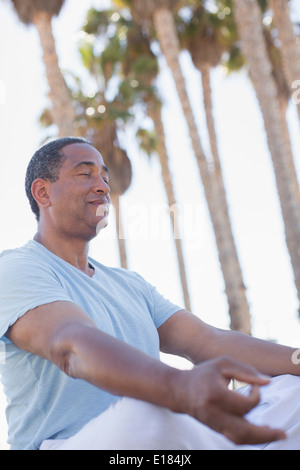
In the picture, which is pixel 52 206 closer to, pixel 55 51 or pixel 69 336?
pixel 69 336

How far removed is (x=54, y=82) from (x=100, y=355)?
33.4 feet

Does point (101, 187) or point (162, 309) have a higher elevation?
point (101, 187)

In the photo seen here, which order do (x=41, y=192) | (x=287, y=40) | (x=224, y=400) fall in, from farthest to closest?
(x=287, y=40) < (x=41, y=192) < (x=224, y=400)

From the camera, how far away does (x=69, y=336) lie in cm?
163

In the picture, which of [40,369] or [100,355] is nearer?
[100,355]

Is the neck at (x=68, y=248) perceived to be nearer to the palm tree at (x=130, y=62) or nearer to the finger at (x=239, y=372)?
the finger at (x=239, y=372)

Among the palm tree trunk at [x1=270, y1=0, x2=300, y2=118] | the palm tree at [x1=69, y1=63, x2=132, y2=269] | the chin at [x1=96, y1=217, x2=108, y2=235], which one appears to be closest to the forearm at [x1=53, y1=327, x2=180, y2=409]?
the chin at [x1=96, y1=217, x2=108, y2=235]

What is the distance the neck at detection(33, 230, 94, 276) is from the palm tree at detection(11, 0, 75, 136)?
25.9 feet

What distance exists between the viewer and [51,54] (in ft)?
37.3

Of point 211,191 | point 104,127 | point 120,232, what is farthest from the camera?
point 120,232

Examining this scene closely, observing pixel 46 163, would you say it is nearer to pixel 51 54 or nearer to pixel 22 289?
pixel 22 289

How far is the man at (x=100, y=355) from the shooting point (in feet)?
4.65

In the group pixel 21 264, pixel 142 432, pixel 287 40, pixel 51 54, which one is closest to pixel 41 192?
pixel 21 264

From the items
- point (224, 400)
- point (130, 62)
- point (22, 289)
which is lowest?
point (224, 400)
